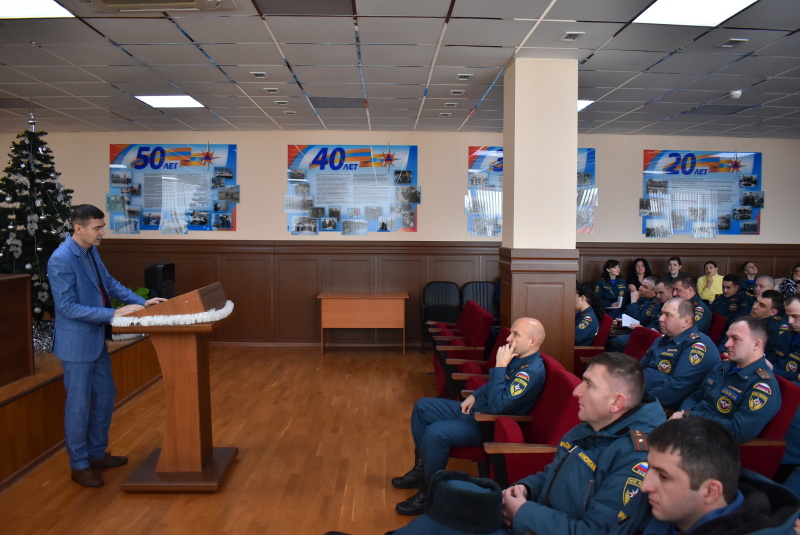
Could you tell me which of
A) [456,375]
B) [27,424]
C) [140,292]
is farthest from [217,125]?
[456,375]

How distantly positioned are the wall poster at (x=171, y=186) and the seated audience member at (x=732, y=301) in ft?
22.3

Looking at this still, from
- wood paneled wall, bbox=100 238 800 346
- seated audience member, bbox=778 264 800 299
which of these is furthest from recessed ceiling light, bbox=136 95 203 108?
seated audience member, bbox=778 264 800 299

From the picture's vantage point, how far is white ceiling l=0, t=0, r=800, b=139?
402cm

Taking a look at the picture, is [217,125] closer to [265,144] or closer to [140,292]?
[265,144]

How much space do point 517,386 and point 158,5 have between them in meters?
3.34

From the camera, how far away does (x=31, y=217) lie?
5.45 metres

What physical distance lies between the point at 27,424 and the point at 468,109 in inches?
214

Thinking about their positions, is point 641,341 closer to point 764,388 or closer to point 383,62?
point 764,388

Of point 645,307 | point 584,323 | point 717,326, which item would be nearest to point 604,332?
point 584,323

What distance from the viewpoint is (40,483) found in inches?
143

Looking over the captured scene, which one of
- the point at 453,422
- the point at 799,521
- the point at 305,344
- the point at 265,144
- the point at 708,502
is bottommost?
the point at 305,344

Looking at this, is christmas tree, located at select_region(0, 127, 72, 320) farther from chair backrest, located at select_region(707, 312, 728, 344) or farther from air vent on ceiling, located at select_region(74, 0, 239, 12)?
chair backrest, located at select_region(707, 312, 728, 344)

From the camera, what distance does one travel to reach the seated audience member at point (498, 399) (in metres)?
3.06

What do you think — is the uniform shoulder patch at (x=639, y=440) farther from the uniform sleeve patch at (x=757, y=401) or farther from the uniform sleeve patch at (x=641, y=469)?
the uniform sleeve patch at (x=757, y=401)
